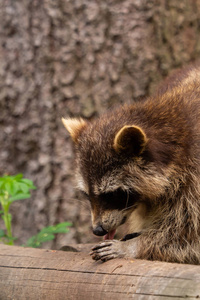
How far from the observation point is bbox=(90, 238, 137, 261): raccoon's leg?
2.68 metres

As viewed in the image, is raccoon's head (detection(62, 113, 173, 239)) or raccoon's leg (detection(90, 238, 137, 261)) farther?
raccoon's head (detection(62, 113, 173, 239))

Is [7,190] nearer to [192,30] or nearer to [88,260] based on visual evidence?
[88,260]

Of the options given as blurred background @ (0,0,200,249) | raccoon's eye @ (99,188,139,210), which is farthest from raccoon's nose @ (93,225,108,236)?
blurred background @ (0,0,200,249)

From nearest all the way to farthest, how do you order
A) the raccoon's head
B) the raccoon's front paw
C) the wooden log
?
the wooden log, the raccoon's front paw, the raccoon's head

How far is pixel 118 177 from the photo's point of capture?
283cm

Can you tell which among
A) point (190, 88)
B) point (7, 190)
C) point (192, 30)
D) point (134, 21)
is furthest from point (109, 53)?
point (7, 190)

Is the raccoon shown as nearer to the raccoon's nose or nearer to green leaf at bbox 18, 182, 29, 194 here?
the raccoon's nose

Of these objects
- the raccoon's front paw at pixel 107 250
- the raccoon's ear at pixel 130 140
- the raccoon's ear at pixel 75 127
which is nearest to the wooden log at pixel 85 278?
the raccoon's front paw at pixel 107 250

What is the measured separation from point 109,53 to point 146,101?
1.34 m

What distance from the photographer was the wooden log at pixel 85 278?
2152 millimetres

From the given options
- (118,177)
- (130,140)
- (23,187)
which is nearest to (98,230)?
(118,177)

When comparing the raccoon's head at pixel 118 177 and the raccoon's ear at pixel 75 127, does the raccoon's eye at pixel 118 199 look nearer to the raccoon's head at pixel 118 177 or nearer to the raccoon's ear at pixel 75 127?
the raccoon's head at pixel 118 177

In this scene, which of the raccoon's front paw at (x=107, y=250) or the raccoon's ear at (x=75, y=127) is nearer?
the raccoon's front paw at (x=107, y=250)

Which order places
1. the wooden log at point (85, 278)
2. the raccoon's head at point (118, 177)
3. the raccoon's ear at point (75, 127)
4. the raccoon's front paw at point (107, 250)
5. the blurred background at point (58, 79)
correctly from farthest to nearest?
the blurred background at point (58, 79) < the raccoon's ear at point (75, 127) < the raccoon's head at point (118, 177) < the raccoon's front paw at point (107, 250) < the wooden log at point (85, 278)
